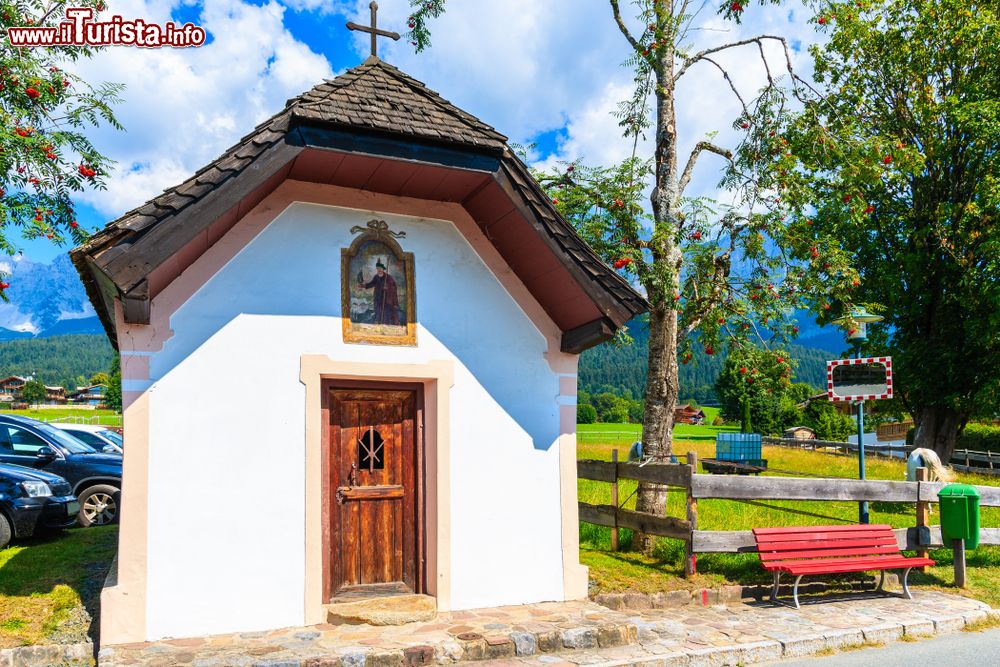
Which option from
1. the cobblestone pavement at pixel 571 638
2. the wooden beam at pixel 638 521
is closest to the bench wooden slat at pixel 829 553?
the cobblestone pavement at pixel 571 638

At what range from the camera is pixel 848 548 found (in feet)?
30.0

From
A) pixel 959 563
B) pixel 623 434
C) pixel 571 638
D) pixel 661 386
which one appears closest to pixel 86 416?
pixel 623 434

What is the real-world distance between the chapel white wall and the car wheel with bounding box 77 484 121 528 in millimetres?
6052

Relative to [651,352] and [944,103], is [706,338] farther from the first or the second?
[944,103]

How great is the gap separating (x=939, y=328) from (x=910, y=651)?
1825cm

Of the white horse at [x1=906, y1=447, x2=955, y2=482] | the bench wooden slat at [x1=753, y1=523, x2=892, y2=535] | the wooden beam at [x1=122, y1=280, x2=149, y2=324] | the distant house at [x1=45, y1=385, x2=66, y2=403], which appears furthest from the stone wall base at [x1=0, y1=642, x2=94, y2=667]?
the distant house at [x1=45, y1=385, x2=66, y2=403]

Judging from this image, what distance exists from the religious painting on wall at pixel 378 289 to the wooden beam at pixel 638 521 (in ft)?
12.5

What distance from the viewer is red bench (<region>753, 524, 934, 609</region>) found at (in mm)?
8664

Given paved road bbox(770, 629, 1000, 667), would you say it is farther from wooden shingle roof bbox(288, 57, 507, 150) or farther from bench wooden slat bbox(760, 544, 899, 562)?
wooden shingle roof bbox(288, 57, 507, 150)

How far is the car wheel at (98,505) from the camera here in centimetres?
1203

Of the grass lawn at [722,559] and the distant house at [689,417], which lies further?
the distant house at [689,417]

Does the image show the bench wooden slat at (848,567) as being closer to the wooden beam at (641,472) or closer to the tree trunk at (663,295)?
the wooden beam at (641,472)

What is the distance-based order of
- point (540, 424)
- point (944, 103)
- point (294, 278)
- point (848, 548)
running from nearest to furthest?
point (294, 278)
point (540, 424)
point (848, 548)
point (944, 103)

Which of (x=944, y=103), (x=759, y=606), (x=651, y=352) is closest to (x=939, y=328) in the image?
(x=944, y=103)
